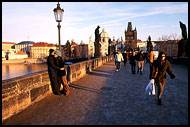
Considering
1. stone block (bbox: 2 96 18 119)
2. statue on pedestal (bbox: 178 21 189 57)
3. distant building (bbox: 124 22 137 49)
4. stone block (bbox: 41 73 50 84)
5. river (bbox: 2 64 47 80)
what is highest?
distant building (bbox: 124 22 137 49)

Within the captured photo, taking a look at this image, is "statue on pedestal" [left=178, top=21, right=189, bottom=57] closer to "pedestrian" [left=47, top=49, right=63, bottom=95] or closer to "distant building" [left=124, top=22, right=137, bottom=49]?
"pedestrian" [left=47, top=49, right=63, bottom=95]

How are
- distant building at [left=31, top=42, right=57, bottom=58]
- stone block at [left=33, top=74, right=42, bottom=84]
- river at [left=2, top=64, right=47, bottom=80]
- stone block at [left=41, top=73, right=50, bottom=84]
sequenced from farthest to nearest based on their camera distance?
distant building at [left=31, top=42, right=57, bottom=58] < river at [left=2, top=64, right=47, bottom=80] < stone block at [left=41, top=73, right=50, bottom=84] < stone block at [left=33, top=74, right=42, bottom=84]

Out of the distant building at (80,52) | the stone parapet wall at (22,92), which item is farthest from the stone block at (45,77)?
the distant building at (80,52)

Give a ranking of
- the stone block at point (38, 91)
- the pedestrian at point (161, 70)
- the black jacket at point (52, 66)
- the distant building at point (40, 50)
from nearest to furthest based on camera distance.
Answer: the pedestrian at point (161, 70) → the stone block at point (38, 91) → the black jacket at point (52, 66) → the distant building at point (40, 50)

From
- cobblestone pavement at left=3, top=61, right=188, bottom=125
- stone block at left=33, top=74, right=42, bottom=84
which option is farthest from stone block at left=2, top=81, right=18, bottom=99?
stone block at left=33, top=74, right=42, bottom=84

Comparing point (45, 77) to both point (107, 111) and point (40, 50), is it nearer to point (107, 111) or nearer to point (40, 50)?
point (107, 111)

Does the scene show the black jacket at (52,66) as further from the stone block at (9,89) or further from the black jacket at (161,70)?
the black jacket at (161,70)

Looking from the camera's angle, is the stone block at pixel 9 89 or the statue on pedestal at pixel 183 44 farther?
the statue on pedestal at pixel 183 44

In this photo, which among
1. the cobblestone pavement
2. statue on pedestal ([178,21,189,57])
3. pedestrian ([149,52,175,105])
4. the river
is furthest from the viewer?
the river

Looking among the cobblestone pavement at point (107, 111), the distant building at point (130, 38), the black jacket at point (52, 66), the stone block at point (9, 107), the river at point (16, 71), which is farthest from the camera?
the distant building at point (130, 38)

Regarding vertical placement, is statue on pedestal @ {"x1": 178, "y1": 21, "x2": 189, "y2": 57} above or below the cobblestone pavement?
above

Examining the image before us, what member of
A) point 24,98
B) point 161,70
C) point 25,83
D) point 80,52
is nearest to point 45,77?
point 25,83

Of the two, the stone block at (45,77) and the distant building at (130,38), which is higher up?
the distant building at (130,38)

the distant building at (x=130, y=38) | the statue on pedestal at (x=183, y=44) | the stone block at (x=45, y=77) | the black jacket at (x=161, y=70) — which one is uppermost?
the distant building at (x=130, y=38)
